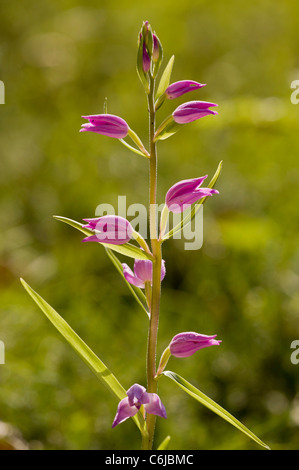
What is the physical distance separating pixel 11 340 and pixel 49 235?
71cm

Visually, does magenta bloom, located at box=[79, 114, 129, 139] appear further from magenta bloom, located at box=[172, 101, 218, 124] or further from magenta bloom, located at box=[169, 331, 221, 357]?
magenta bloom, located at box=[169, 331, 221, 357]

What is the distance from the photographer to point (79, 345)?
766mm

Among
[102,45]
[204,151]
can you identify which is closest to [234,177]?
[204,151]

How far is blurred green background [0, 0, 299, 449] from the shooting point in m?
1.34

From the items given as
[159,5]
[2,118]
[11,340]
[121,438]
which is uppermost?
[159,5]

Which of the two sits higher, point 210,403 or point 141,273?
point 141,273

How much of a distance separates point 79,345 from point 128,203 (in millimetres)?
1414

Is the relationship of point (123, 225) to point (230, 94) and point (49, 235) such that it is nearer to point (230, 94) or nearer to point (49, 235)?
point (49, 235)

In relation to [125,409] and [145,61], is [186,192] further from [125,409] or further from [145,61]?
[125,409]

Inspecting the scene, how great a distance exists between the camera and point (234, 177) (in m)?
2.27

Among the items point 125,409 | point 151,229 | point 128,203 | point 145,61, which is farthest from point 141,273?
point 128,203

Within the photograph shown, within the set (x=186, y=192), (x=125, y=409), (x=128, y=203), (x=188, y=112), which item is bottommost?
(x=125, y=409)

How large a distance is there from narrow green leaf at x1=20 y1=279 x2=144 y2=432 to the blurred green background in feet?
1.42
